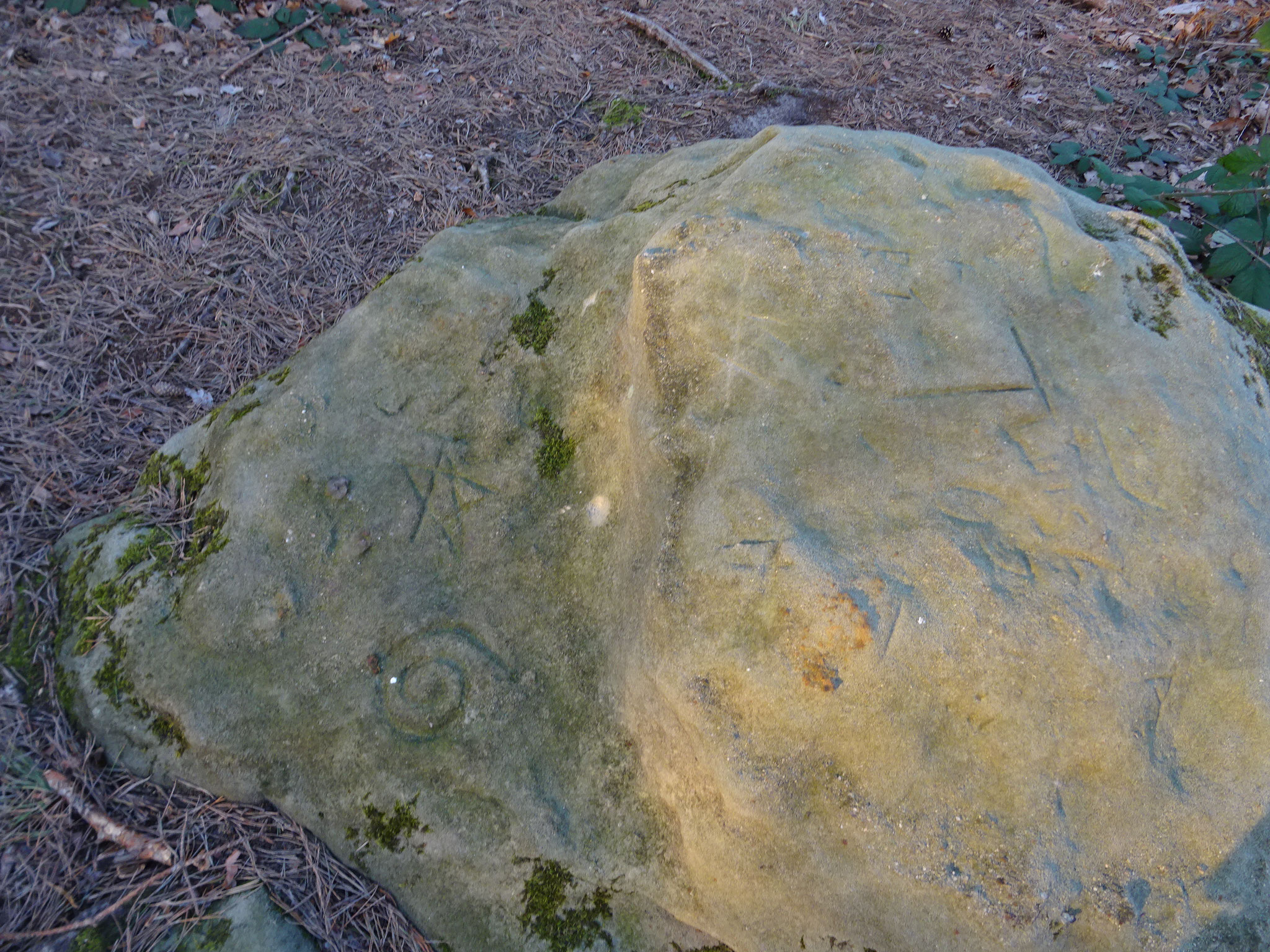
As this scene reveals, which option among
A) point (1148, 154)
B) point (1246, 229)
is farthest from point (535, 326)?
point (1148, 154)

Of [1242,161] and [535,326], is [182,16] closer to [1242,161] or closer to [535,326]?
[535,326]

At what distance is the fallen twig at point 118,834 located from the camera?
2.08 meters

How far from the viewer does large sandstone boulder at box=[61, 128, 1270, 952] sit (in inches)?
A: 65.0

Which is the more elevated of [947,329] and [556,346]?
[947,329]

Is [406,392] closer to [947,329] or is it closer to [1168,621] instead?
[947,329]

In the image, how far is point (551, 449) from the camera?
2.36 m

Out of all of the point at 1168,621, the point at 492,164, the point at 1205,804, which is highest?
the point at 1168,621

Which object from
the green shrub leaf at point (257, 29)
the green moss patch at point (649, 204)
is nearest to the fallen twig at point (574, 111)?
the green shrub leaf at point (257, 29)

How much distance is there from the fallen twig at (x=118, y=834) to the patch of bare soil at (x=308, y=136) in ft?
0.16

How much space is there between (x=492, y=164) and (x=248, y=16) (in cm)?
198

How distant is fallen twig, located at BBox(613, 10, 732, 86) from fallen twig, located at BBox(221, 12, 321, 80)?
6.55 ft

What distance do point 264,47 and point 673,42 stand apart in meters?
2.57

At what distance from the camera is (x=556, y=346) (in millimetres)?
2471

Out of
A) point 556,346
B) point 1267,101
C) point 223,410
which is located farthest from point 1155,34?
point 223,410
